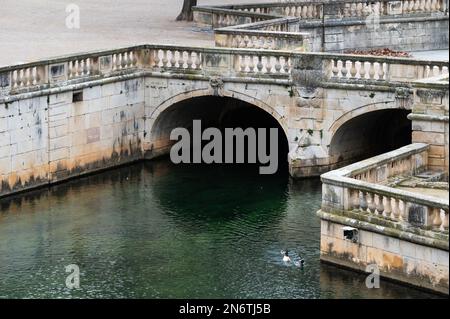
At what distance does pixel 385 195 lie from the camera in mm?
43562

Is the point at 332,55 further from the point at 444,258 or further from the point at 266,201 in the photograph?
the point at 444,258

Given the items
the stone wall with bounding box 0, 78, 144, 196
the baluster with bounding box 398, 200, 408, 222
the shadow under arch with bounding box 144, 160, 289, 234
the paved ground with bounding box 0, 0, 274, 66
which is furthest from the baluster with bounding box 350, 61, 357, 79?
the baluster with bounding box 398, 200, 408, 222

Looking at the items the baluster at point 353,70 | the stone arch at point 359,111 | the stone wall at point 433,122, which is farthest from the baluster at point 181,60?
the stone wall at point 433,122

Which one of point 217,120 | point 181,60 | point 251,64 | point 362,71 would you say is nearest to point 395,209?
point 362,71

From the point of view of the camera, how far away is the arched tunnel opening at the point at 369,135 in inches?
2250

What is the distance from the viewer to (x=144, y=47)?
193 ft

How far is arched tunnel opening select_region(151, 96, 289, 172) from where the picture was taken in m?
59.8

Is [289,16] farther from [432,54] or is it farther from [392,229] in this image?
[392,229]

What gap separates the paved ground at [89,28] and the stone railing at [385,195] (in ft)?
47.9

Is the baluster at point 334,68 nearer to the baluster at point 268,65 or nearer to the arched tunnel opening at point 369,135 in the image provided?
the arched tunnel opening at point 369,135

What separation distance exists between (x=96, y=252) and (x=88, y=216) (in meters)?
3.99

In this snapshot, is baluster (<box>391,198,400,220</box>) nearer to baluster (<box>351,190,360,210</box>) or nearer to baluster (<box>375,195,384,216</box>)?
baluster (<box>375,195,384,216</box>)

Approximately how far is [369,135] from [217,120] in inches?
247

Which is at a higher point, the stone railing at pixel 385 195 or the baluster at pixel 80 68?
the baluster at pixel 80 68
